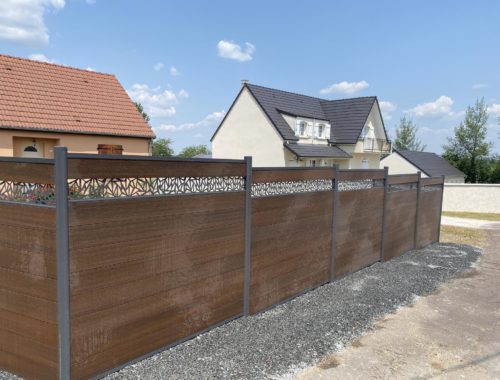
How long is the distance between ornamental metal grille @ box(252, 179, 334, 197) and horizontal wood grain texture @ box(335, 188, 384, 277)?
0.52 m

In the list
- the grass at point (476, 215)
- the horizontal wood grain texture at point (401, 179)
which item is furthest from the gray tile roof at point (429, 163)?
the horizontal wood grain texture at point (401, 179)

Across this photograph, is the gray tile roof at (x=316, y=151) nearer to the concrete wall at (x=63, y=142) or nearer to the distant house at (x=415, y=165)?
the distant house at (x=415, y=165)

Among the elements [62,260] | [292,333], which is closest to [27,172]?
[62,260]

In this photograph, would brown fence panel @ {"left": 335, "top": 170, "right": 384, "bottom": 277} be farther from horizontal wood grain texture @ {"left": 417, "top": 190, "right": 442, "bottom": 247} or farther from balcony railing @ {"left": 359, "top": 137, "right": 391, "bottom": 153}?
balcony railing @ {"left": 359, "top": 137, "right": 391, "bottom": 153}

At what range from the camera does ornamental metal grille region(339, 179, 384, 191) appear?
22.2 ft

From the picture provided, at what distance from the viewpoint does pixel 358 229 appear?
7.32 metres

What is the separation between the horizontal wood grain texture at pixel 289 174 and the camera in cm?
Answer: 484

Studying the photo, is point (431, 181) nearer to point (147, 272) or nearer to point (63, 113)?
point (147, 272)

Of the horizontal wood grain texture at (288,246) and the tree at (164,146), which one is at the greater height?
the tree at (164,146)

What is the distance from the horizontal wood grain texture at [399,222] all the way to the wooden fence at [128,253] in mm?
3817

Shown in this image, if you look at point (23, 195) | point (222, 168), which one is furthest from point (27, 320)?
point (222, 168)

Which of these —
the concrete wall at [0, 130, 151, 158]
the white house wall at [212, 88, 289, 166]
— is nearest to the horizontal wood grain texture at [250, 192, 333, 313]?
the concrete wall at [0, 130, 151, 158]

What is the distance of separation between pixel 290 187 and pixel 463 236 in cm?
1056

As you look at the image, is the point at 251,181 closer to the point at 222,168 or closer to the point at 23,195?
the point at 222,168
